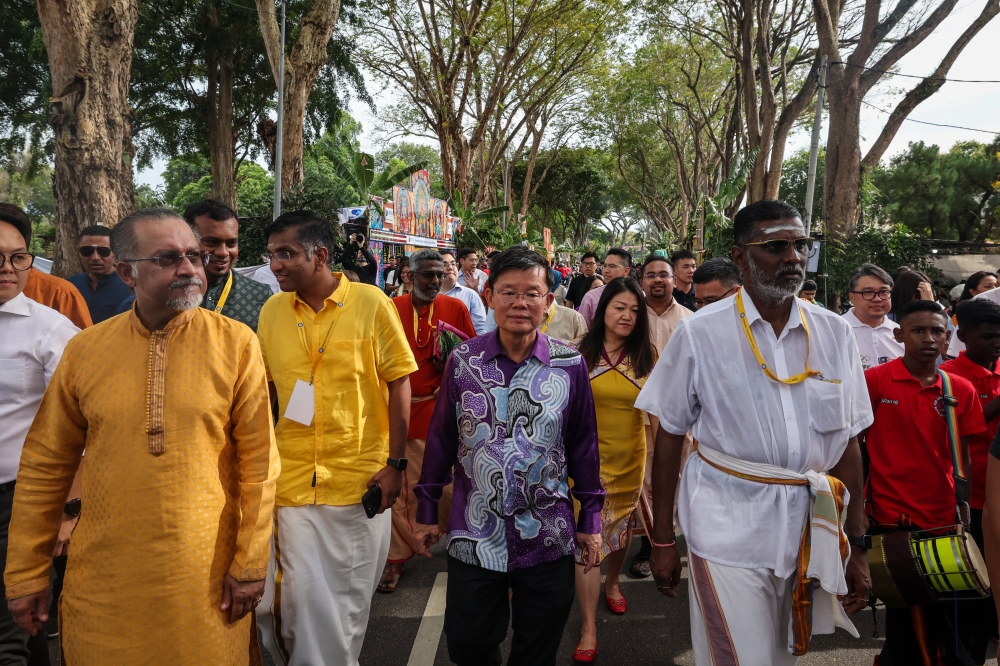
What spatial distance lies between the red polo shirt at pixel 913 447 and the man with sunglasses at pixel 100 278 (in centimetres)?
459

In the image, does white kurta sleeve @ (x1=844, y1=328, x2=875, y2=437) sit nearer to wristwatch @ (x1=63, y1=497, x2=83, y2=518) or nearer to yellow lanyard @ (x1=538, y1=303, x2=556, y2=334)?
yellow lanyard @ (x1=538, y1=303, x2=556, y2=334)

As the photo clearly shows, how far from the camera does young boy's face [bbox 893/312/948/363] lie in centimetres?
298

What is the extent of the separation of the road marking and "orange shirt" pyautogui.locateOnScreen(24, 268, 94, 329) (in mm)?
2351

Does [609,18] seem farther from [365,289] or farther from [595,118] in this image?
[365,289]

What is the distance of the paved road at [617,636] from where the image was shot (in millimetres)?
3221

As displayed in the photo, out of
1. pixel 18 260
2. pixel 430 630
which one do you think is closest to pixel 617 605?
pixel 430 630

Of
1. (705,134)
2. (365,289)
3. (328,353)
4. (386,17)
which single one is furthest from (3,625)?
(705,134)

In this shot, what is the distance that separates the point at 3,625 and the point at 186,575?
0.90 m

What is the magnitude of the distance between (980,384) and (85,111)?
323 inches

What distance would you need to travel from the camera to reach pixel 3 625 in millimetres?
2270

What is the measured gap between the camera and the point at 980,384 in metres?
3.19

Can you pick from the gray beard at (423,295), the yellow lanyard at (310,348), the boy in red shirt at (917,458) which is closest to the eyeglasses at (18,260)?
the yellow lanyard at (310,348)

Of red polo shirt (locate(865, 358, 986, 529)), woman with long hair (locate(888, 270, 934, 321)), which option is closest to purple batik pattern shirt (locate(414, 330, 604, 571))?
red polo shirt (locate(865, 358, 986, 529))

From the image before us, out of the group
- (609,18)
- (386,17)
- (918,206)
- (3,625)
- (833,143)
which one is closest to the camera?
(3,625)
